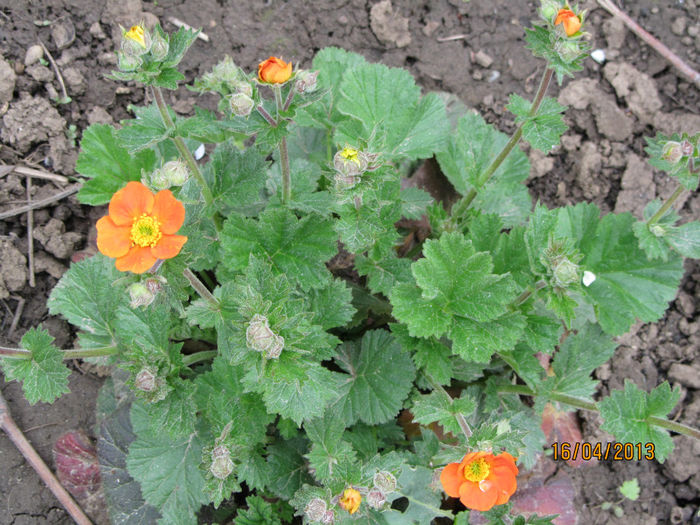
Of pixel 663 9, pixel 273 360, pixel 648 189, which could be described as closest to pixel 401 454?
pixel 273 360

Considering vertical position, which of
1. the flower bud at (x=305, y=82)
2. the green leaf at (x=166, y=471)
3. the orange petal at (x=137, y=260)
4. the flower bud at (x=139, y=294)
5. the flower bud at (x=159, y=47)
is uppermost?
the flower bud at (x=159, y=47)

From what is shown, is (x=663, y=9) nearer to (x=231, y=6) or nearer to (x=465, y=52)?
(x=465, y=52)

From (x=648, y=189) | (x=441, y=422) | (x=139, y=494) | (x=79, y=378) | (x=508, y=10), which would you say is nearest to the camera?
(x=441, y=422)

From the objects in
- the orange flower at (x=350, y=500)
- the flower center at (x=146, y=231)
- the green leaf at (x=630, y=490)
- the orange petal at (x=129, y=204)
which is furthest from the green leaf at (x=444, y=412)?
the green leaf at (x=630, y=490)

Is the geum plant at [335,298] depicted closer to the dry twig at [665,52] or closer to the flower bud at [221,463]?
the flower bud at [221,463]

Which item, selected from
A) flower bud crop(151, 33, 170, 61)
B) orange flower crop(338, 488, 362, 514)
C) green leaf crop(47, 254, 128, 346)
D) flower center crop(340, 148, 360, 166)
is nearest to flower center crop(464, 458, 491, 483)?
orange flower crop(338, 488, 362, 514)

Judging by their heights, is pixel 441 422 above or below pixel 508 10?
below
